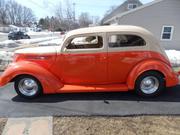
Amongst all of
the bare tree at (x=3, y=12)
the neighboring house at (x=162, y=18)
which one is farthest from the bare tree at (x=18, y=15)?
the neighboring house at (x=162, y=18)

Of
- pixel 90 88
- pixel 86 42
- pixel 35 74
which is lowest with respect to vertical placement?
pixel 90 88

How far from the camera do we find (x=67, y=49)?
5.15 meters

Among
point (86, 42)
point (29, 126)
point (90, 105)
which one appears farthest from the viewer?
point (86, 42)

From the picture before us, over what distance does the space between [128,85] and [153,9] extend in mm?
13377

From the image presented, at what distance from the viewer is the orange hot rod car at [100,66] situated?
5.05 metres

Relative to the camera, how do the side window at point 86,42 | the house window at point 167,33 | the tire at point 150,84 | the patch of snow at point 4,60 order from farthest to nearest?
the house window at point 167,33, the patch of snow at point 4,60, the side window at point 86,42, the tire at point 150,84

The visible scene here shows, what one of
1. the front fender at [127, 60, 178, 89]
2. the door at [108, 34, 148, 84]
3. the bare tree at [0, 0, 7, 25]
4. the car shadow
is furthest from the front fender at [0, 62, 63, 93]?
the bare tree at [0, 0, 7, 25]

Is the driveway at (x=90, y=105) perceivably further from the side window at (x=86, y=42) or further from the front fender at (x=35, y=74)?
the side window at (x=86, y=42)

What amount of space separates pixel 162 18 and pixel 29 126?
15.5m

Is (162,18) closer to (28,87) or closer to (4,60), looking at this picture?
(4,60)

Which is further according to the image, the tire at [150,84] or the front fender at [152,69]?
the tire at [150,84]

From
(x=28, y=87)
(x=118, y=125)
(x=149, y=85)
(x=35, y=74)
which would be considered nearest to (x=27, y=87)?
(x=28, y=87)

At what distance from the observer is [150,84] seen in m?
5.21

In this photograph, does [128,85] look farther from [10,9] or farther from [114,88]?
[10,9]
